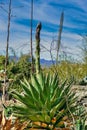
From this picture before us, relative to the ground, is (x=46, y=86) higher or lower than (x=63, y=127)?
higher

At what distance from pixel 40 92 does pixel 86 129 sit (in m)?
1.21

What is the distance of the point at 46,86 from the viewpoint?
683 cm

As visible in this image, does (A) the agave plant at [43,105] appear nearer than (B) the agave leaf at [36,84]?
Yes

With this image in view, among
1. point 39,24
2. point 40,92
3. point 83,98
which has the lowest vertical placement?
point 83,98

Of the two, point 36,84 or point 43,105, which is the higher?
point 36,84

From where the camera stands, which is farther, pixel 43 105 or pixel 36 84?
pixel 36 84

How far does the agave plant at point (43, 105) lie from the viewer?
668cm

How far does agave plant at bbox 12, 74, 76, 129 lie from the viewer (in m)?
6.68

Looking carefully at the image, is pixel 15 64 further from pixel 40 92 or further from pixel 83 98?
pixel 40 92

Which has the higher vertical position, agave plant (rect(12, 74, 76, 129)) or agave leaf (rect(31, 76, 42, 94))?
agave leaf (rect(31, 76, 42, 94))

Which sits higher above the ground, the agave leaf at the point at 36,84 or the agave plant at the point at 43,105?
the agave leaf at the point at 36,84

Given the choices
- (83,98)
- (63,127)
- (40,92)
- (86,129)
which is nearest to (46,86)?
(40,92)

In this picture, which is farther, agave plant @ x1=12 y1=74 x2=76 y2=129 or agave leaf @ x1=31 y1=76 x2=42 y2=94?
agave leaf @ x1=31 y1=76 x2=42 y2=94

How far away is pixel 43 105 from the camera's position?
6.73 m
